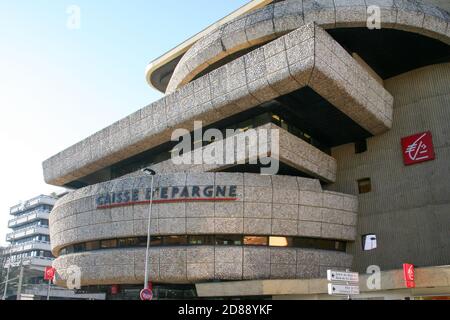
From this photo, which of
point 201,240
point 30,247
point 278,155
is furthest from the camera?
point 30,247

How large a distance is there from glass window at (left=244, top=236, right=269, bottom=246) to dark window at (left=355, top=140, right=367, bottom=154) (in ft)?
32.6

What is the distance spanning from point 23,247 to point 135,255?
251 feet

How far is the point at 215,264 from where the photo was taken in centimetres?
2344

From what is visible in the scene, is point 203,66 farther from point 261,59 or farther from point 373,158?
point 373,158

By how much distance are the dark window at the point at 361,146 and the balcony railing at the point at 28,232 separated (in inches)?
3094

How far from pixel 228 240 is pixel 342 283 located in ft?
39.3

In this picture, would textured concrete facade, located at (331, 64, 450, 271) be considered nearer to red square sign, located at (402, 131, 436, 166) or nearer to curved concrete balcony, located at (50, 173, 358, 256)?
red square sign, located at (402, 131, 436, 166)

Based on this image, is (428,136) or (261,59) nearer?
(261,59)

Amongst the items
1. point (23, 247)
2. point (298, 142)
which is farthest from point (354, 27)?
point (23, 247)

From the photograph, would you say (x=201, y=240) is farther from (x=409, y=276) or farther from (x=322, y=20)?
(x=322, y=20)

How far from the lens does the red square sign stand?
25.7 meters

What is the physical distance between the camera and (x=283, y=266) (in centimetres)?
2381

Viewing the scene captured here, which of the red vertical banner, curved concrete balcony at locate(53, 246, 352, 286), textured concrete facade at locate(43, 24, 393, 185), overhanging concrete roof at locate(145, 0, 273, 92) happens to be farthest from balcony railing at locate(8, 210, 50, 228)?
curved concrete balcony at locate(53, 246, 352, 286)

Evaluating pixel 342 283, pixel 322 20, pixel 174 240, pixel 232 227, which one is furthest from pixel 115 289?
pixel 322 20
